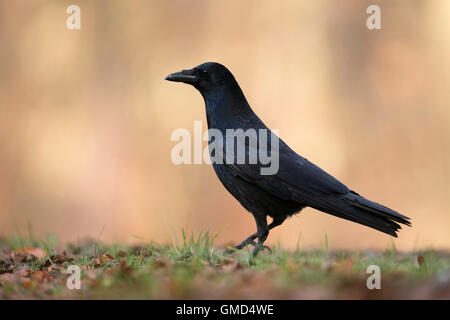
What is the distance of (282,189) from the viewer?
4371mm

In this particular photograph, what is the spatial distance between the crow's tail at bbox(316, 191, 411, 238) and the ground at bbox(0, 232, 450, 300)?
1.01 ft

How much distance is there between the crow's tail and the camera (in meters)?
4.17

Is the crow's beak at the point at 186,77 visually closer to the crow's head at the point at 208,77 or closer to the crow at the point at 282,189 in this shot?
the crow's head at the point at 208,77

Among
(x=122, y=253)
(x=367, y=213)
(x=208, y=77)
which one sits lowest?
(x=122, y=253)

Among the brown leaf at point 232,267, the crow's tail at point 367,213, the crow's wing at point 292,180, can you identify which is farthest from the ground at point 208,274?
the crow's wing at point 292,180

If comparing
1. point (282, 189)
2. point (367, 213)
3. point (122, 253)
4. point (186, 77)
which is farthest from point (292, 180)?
point (122, 253)

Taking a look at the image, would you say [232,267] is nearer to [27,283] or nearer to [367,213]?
[367,213]

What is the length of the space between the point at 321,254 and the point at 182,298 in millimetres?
2121

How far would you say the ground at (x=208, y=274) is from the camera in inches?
102

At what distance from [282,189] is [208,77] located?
1.47m
